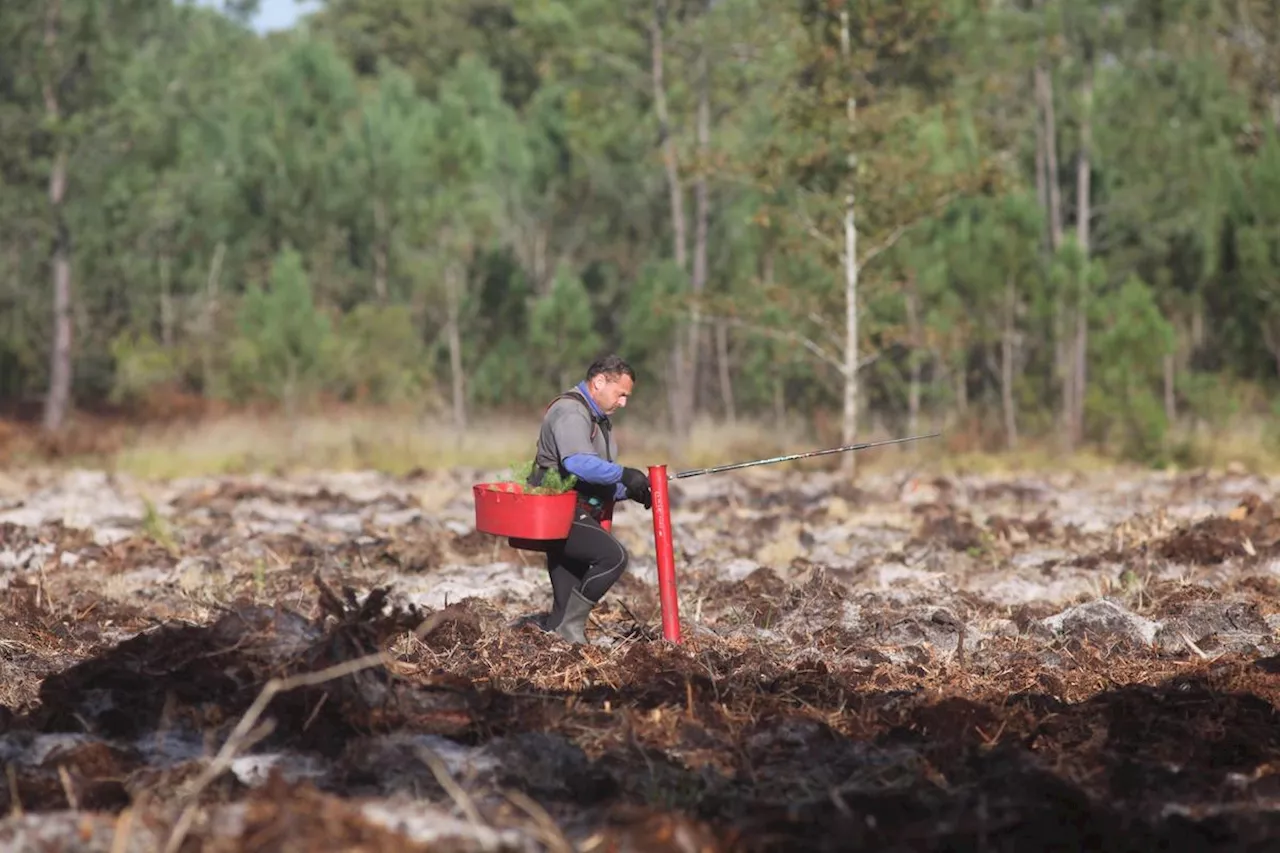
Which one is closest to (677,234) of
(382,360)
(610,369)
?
(382,360)

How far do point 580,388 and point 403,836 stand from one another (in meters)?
4.46

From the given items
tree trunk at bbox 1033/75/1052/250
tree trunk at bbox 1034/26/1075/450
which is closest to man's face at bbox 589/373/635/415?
tree trunk at bbox 1034/26/1075/450

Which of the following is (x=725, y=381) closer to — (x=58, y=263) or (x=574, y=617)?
(x=58, y=263)

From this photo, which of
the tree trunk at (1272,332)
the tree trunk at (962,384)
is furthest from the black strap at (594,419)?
the tree trunk at (962,384)

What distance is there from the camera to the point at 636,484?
899cm

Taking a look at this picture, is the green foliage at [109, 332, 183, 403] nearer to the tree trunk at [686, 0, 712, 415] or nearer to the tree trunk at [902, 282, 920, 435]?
the tree trunk at [686, 0, 712, 415]

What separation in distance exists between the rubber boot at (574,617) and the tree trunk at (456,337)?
68.8ft

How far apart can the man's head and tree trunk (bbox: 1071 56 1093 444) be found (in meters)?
19.8

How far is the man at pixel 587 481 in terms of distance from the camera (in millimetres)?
8852

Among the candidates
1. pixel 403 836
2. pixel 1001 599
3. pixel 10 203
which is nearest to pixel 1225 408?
pixel 1001 599

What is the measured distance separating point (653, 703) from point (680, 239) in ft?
82.8

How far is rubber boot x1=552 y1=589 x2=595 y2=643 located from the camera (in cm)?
910

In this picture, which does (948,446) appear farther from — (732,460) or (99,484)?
(99,484)

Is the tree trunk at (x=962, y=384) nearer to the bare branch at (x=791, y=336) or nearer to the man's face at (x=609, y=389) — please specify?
the bare branch at (x=791, y=336)
